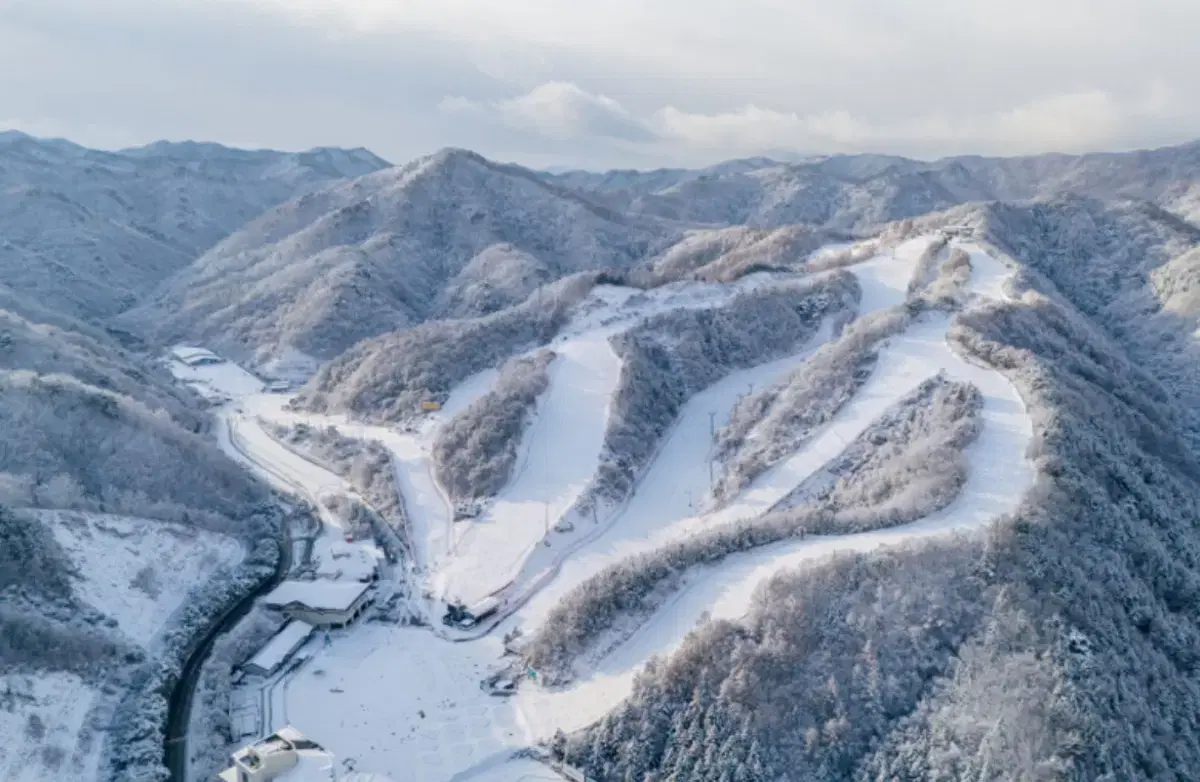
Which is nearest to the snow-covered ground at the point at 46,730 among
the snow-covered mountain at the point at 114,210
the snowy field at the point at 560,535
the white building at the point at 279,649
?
the white building at the point at 279,649

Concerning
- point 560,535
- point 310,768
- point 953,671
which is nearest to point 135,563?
point 310,768

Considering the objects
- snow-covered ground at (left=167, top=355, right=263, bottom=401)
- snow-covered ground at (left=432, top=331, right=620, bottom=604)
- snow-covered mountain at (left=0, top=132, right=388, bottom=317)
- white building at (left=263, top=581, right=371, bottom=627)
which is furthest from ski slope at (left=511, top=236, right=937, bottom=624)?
snow-covered mountain at (left=0, top=132, right=388, bottom=317)

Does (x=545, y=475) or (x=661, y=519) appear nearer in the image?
(x=661, y=519)

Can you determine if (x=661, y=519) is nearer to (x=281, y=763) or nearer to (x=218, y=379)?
(x=281, y=763)

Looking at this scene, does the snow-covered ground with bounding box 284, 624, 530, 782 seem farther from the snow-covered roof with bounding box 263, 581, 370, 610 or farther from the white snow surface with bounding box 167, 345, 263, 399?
the white snow surface with bounding box 167, 345, 263, 399

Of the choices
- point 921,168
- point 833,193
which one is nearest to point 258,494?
point 833,193

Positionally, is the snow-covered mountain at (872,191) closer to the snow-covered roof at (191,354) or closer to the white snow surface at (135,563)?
the snow-covered roof at (191,354)
